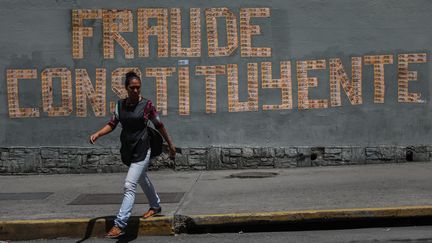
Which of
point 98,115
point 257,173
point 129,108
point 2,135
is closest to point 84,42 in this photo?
point 98,115

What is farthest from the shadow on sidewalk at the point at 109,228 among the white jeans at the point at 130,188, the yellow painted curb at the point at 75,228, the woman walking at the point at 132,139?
the white jeans at the point at 130,188

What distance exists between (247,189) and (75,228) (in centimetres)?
292

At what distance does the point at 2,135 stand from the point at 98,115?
1.86 m

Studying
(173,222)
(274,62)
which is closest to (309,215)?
(173,222)

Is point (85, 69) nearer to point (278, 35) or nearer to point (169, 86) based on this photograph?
point (169, 86)

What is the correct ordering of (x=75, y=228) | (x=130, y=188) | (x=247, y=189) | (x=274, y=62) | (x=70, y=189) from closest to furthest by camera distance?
(x=130, y=188)
(x=75, y=228)
(x=247, y=189)
(x=70, y=189)
(x=274, y=62)

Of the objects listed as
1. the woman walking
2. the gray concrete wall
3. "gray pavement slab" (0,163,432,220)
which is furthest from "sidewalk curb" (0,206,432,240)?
the gray concrete wall

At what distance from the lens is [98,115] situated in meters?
11.4

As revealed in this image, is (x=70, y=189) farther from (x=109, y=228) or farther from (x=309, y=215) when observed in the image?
(x=309, y=215)

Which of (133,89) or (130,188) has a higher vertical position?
(133,89)

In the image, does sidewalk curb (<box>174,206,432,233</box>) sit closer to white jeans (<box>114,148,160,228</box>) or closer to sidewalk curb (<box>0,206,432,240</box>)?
sidewalk curb (<box>0,206,432,240</box>)

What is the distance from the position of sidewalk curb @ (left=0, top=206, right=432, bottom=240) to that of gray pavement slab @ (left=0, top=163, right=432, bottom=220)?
0.79 feet

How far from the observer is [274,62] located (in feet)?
37.4

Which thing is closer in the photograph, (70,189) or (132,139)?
(132,139)
